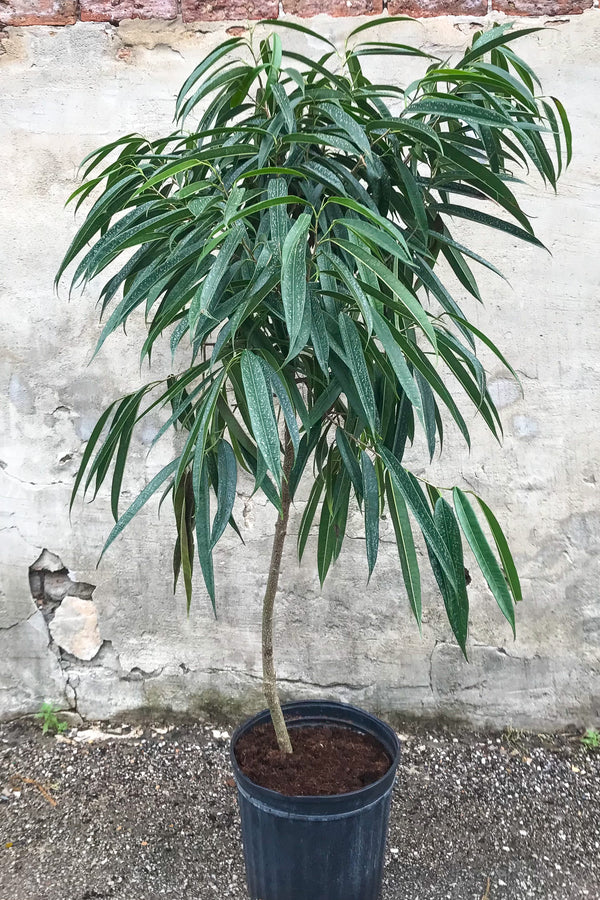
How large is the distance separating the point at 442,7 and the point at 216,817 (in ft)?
7.00

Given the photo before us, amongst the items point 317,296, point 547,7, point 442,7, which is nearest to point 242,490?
point 317,296

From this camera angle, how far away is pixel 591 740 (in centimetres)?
199

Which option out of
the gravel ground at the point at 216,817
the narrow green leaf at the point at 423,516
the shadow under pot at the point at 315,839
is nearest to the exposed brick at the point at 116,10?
the narrow green leaf at the point at 423,516

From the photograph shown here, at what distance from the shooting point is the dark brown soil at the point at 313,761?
1.37 metres

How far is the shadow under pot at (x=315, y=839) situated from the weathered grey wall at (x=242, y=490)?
56 centimetres

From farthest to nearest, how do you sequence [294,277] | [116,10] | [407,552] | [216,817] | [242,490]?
[242,490], [116,10], [216,817], [407,552], [294,277]

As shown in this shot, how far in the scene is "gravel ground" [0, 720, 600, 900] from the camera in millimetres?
1566

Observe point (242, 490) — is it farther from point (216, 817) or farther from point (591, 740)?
point (591, 740)

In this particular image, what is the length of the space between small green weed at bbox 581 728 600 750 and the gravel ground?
0.02 metres

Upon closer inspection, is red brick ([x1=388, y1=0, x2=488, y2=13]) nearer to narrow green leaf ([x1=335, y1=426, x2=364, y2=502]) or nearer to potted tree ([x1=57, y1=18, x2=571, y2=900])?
potted tree ([x1=57, y1=18, x2=571, y2=900])

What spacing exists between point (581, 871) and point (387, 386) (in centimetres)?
126

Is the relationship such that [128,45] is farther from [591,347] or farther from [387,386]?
[591,347]

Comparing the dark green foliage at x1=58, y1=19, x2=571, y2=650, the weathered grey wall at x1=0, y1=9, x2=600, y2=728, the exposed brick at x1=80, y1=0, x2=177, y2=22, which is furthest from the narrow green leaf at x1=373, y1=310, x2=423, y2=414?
the exposed brick at x1=80, y1=0, x2=177, y2=22

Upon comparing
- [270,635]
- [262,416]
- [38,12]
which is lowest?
[270,635]
